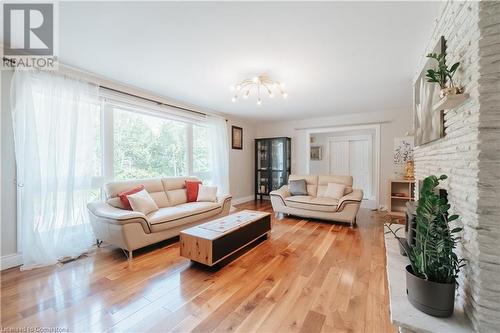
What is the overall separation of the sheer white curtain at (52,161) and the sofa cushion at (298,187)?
3.52 meters

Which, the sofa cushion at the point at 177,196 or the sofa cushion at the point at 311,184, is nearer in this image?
the sofa cushion at the point at 177,196

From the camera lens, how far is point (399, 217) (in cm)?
438

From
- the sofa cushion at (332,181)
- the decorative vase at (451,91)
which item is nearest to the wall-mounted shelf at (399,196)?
the sofa cushion at (332,181)

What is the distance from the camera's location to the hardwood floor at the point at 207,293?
60.4 inches

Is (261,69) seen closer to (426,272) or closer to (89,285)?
(426,272)

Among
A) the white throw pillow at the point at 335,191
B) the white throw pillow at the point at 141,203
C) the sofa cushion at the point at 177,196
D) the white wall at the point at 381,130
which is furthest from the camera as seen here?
the white wall at the point at 381,130

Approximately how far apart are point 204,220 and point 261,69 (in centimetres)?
238

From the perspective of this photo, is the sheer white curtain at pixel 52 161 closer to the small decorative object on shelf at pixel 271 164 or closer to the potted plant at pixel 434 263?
the potted plant at pixel 434 263

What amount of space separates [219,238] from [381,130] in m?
4.50

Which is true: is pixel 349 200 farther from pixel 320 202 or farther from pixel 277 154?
pixel 277 154

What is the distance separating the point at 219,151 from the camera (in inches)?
196

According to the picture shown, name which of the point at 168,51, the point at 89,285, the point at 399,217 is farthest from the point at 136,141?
the point at 399,217

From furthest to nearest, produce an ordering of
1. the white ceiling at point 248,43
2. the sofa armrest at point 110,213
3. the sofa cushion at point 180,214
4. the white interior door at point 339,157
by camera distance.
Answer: the white interior door at point 339,157, the sofa cushion at point 180,214, the sofa armrest at point 110,213, the white ceiling at point 248,43

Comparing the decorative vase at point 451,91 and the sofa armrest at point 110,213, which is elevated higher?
the decorative vase at point 451,91
